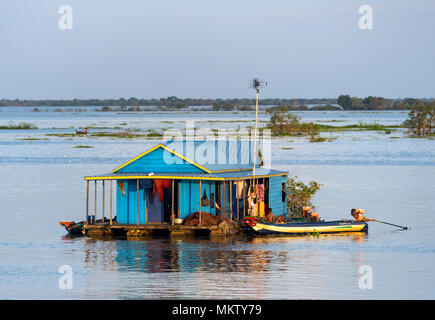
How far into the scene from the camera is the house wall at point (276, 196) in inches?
1410

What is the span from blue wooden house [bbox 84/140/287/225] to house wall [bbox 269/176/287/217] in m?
1.02

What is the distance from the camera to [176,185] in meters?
33.6

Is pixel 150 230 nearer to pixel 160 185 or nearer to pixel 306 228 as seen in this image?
pixel 160 185

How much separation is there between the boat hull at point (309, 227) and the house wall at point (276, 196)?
2115 millimetres

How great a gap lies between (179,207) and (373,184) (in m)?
27.0

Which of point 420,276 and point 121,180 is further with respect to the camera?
point 121,180

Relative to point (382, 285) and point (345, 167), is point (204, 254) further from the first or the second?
point (345, 167)

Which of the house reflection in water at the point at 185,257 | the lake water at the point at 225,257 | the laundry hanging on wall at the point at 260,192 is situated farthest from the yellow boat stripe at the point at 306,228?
the laundry hanging on wall at the point at 260,192

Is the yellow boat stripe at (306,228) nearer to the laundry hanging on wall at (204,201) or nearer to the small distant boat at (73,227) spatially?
the laundry hanging on wall at (204,201)

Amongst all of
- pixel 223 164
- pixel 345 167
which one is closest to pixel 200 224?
pixel 223 164

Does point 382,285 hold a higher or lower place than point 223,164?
lower

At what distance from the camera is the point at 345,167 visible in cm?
7044

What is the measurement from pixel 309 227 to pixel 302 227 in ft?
1.03

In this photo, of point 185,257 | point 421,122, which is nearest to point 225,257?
point 185,257
